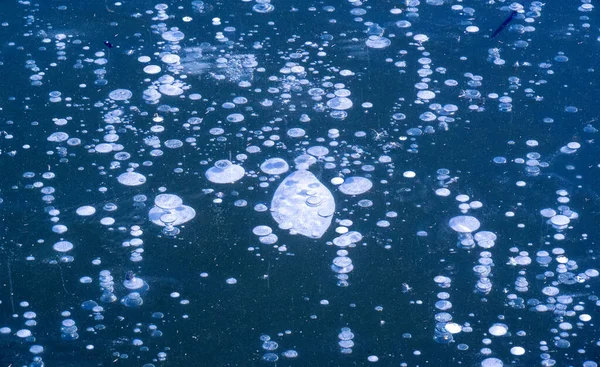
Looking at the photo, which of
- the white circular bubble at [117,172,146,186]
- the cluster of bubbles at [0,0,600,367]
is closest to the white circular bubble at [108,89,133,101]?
the cluster of bubbles at [0,0,600,367]

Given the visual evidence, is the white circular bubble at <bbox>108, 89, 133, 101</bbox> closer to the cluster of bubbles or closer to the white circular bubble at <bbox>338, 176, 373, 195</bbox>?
the cluster of bubbles

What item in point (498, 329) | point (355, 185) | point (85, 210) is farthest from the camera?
point (355, 185)

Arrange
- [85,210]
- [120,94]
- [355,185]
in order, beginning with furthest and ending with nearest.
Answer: [120,94] < [355,185] < [85,210]

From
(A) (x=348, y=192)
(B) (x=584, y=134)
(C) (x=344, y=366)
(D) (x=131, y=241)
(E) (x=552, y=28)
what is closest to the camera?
(C) (x=344, y=366)

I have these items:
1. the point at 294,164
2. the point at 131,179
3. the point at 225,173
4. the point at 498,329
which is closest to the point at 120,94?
the point at 131,179

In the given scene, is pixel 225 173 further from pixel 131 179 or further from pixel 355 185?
pixel 355 185

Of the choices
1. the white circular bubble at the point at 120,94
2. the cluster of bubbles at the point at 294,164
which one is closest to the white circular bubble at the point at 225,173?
the cluster of bubbles at the point at 294,164

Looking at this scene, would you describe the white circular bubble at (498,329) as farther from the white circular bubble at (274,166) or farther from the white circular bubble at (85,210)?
the white circular bubble at (85,210)

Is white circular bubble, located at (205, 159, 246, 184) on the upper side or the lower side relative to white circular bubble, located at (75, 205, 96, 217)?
upper

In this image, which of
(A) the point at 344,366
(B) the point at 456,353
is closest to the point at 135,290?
(A) the point at 344,366

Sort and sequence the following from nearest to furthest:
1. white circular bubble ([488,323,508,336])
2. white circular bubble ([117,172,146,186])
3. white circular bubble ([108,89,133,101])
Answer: white circular bubble ([488,323,508,336]), white circular bubble ([117,172,146,186]), white circular bubble ([108,89,133,101])

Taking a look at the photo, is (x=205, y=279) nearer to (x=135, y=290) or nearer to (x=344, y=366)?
(x=135, y=290)
